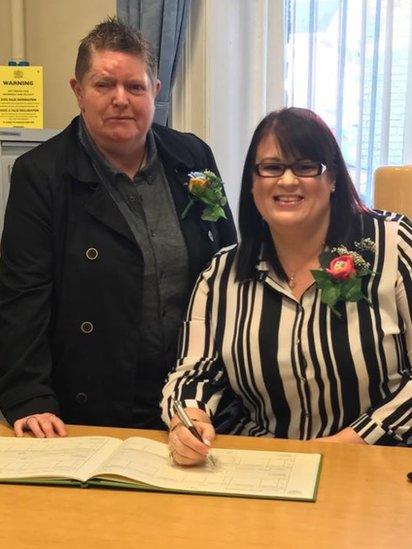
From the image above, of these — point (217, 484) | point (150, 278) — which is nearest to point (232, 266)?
point (150, 278)

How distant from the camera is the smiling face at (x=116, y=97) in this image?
1711 millimetres

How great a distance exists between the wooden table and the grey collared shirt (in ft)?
1.92

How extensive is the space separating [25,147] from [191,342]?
1205 mm

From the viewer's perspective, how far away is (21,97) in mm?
2520

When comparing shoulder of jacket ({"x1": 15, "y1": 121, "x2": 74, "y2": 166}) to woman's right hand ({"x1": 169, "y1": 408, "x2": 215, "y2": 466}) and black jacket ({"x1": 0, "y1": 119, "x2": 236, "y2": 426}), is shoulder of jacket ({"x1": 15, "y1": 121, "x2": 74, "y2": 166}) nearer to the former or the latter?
black jacket ({"x1": 0, "y1": 119, "x2": 236, "y2": 426})

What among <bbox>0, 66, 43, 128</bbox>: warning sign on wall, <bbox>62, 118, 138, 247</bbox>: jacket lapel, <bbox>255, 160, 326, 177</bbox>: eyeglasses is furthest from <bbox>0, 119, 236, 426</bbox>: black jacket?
<bbox>0, 66, 43, 128</bbox>: warning sign on wall

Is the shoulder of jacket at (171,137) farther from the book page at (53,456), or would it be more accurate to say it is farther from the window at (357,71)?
the window at (357,71)

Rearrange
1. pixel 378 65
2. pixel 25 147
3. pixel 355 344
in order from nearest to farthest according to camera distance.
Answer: pixel 355 344
pixel 25 147
pixel 378 65

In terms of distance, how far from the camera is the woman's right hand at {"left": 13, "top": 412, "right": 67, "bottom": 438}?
1.49 metres

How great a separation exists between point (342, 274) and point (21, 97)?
150 centimetres

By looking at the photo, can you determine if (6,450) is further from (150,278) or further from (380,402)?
(380,402)

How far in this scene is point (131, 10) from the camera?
2852mm

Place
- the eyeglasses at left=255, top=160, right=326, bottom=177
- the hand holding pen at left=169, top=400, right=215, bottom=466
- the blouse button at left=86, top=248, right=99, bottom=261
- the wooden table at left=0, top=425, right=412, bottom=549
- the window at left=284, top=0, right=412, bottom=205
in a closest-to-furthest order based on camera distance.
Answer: the wooden table at left=0, top=425, right=412, bottom=549 < the hand holding pen at left=169, top=400, right=215, bottom=466 < the eyeglasses at left=255, top=160, right=326, bottom=177 < the blouse button at left=86, top=248, right=99, bottom=261 < the window at left=284, top=0, right=412, bottom=205

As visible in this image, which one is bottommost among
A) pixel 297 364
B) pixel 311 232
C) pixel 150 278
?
pixel 297 364
